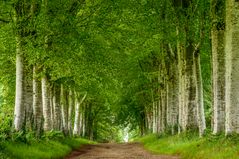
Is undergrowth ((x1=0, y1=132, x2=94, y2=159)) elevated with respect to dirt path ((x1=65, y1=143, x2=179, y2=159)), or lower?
elevated

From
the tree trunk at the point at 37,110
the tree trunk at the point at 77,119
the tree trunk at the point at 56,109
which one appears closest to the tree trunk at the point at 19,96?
the tree trunk at the point at 37,110

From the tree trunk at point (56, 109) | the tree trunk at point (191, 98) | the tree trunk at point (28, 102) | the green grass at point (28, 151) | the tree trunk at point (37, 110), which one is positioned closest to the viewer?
the green grass at point (28, 151)

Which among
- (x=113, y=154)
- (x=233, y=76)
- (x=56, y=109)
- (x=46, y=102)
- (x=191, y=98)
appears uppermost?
(x=233, y=76)

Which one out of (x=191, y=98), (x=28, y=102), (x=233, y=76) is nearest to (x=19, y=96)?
(x=28, y=102)

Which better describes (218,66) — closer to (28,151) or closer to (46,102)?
(28,151)

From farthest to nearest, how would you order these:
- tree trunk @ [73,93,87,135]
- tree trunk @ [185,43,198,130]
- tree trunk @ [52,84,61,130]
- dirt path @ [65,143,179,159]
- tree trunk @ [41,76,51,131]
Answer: tree trunk @ [73,93,87,135] → tree trunk @ [52,84,61,130] → tree trunk @ [41,76,51,131] → tree trunk @ [185,43,198,130] → dirt path @ [65,143,179,159]

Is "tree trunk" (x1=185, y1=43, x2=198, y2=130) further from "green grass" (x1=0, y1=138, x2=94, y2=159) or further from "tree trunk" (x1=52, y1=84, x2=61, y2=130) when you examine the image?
"tree trunk" (x1=52, y1=84, x2=61, y2=130)

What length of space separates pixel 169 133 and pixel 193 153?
16.6m

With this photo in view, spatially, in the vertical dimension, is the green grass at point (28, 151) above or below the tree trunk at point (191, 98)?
below

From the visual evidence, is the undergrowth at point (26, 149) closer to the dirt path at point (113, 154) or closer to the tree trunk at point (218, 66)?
the dirt path at point (113, 154)

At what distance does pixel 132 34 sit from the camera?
3050 centimetres

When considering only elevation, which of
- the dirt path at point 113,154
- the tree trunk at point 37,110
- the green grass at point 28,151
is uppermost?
the tree trunk at point 37,110

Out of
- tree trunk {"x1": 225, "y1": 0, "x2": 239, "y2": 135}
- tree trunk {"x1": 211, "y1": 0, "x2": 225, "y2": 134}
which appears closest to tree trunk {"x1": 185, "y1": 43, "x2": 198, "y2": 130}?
tree trunk {"x1": 211, "y1": 0, "x2": 225, "y2": 134}

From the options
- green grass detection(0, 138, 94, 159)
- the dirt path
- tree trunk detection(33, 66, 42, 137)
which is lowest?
the dirt path
